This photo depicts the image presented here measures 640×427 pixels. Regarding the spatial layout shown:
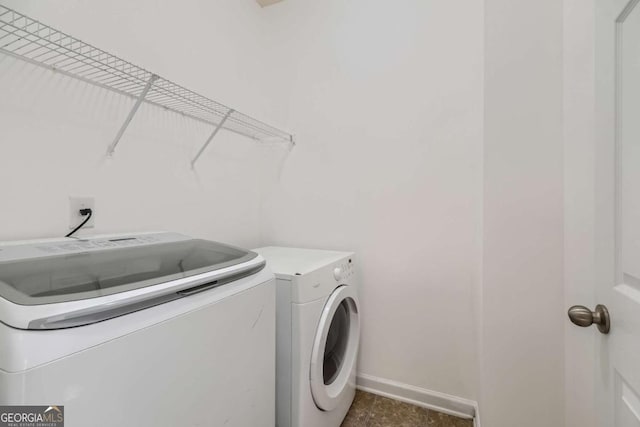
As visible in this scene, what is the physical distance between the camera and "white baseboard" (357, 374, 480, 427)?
1.64 metres

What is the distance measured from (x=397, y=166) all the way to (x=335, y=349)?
121cm

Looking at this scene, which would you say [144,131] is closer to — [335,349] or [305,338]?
[305,338]

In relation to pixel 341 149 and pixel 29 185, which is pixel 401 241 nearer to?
pixel 341 149

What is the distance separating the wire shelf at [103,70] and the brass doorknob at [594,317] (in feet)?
5.06

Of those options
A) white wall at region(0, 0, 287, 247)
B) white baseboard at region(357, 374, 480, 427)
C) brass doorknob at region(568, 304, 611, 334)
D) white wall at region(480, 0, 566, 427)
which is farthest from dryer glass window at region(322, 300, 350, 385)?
brass doorknob at region(568, 304, 611, 334)

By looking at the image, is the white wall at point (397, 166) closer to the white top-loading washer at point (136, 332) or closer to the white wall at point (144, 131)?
the white wall at point (144, 131)

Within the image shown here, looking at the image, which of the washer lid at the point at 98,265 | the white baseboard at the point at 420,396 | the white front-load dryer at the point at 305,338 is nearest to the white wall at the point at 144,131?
the washer lid at the point at 98,265

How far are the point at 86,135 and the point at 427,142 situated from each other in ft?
5.75

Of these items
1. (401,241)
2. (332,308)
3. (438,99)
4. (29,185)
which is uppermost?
(438,99)

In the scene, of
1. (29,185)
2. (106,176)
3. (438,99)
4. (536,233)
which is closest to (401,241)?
(536,233)

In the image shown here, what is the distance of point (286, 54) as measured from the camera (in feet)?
7.06

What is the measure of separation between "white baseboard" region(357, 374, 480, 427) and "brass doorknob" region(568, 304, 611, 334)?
1.16 metres

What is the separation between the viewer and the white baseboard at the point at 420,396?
1.64 metres

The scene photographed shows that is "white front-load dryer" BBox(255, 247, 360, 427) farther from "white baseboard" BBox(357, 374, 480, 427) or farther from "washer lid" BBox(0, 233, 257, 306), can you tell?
"white baseboard" BBox(357, 374, 480, 427)
